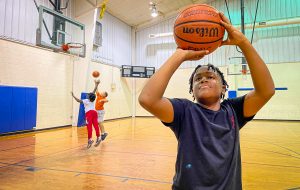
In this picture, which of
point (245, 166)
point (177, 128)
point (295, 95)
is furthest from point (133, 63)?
point (177, 128)

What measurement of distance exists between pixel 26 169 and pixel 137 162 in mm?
1635

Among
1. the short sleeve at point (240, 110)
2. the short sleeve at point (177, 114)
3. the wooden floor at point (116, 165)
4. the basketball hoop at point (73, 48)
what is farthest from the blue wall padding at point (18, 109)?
the short sleeve at point (240, 110)

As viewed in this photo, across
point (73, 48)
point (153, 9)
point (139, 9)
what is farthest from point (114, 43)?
point (73, 48)

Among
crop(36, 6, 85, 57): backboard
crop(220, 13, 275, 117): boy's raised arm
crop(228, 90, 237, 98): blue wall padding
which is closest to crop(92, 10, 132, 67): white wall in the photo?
crop(36, 6, 85, 57): backboard

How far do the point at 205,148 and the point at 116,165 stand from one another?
276cm

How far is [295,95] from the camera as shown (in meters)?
11.1

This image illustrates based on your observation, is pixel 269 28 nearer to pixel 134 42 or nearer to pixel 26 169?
pixel 134 42

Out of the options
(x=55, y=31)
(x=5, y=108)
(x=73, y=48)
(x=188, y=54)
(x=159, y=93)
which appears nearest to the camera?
(x=159, y=93)

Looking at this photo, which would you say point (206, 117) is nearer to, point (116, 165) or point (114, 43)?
point (116, 165)

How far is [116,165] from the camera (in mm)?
3650

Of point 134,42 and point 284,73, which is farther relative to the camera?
point 134,42

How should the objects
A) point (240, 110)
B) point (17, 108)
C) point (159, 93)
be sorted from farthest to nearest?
point (17, 108), point (240, 110), point (159, 93)

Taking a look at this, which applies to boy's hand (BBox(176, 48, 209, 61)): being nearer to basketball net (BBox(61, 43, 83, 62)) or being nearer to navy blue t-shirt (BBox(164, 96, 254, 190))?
navy blue t-shirt (BBox(164, 96, 254, 190))

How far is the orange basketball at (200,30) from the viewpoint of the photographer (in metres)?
1.36
